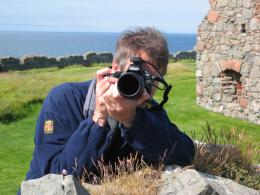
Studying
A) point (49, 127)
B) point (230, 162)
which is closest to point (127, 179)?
point (49, 127)

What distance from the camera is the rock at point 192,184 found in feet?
11.4

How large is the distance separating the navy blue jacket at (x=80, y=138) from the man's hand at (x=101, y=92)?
0.14ft

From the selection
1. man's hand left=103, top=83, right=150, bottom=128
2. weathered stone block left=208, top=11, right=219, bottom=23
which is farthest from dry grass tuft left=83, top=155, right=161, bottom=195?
weathered stone block left=208, top=11, right=219, bottom=23

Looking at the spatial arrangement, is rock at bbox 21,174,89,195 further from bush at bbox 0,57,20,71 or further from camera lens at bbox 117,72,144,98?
bush at bbox 0,57,20,71

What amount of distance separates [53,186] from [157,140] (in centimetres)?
70

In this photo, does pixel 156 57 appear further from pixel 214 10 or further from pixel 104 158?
pixel 214 10

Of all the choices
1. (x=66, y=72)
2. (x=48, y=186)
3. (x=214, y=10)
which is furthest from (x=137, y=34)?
(x=66, y=72)

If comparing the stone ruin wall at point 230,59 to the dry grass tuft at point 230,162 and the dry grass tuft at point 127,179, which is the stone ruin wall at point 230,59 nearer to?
the dry grass tuft at point 230,162

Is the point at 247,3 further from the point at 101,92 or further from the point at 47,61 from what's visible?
the point at 47,61

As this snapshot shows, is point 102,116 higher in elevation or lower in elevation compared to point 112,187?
higher

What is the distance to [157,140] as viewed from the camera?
3250 millimetres

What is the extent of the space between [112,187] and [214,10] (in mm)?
10008

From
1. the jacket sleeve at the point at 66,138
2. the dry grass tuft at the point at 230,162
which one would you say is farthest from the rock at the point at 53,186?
the dry grass tuft at the point at 230,162

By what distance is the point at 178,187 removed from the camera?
3.57 m
